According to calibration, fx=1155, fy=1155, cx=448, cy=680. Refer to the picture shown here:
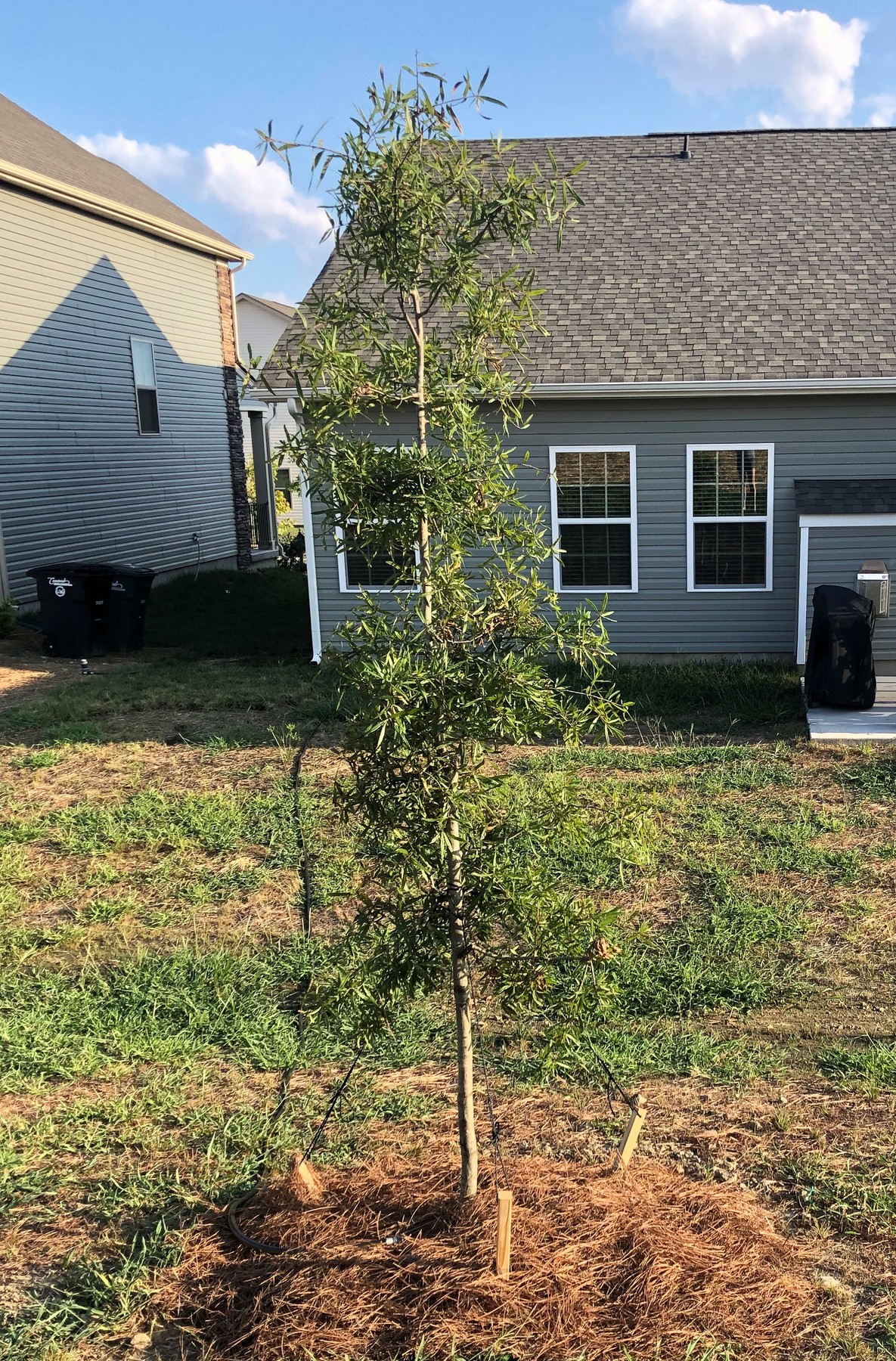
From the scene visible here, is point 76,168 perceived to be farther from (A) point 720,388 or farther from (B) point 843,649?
(B) point 843,649

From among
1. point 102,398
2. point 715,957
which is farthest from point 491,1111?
point 102,398

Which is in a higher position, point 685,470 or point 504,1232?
point 685,470

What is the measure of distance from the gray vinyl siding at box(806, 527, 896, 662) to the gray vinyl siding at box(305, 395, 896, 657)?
0.17 ft

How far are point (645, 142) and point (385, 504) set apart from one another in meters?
13.7

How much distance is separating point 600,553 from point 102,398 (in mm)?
9790

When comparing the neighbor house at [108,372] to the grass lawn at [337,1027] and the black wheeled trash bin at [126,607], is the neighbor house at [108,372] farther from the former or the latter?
the grass lawn at [337,1027]

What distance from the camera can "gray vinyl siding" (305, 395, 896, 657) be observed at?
38.2ft

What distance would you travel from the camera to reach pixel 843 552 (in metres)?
11.5

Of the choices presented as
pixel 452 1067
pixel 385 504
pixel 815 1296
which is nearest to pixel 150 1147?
pixel 452 1067

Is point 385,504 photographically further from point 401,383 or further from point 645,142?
point 645,142

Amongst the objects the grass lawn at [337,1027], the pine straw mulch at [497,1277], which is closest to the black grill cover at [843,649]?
the grass lawn at [337,1027]

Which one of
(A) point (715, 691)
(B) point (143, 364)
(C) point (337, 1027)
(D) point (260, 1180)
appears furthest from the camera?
(B) point (143, 364)

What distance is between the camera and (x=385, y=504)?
3.33 metres

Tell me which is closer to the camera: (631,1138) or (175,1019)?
(631,1138)
